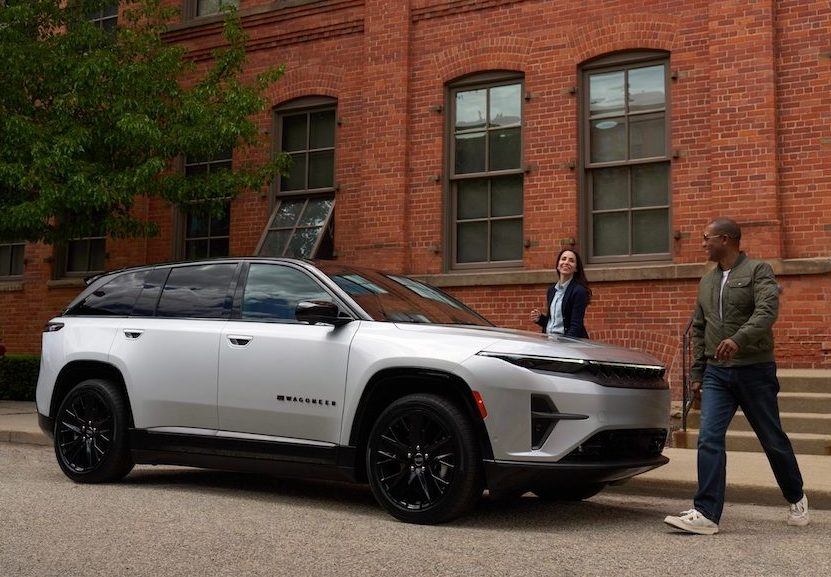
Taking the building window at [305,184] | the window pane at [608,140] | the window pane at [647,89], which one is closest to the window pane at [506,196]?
the window pane at [608,140]

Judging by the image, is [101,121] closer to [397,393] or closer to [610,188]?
[610,188]

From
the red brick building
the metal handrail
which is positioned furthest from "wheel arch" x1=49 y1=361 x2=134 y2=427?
the red brick building

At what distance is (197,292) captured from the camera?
7.63m

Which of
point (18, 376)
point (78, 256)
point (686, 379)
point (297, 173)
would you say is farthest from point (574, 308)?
point (78, 256)

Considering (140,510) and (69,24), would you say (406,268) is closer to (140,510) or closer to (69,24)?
(69,24)

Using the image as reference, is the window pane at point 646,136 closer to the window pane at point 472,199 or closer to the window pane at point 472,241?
the window pane at point 472,199

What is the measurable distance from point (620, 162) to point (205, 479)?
21.7ft

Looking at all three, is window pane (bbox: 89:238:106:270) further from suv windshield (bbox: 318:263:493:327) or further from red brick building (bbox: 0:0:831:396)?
suv windshield (bbox: 318:263:493:327)

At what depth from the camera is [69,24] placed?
14.2 metres

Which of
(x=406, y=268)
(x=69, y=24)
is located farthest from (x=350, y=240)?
(x=69, y=24)

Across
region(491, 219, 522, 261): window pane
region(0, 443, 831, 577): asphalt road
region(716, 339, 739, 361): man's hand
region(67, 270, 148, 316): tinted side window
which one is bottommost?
region(0, 443, 831, 577): asphalt road

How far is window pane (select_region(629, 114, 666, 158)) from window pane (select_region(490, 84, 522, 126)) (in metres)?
1.53

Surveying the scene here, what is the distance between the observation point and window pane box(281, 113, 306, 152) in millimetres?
14898

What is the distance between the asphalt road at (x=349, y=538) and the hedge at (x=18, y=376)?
8.51 m
